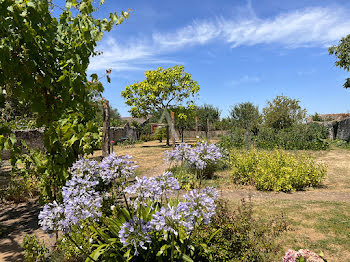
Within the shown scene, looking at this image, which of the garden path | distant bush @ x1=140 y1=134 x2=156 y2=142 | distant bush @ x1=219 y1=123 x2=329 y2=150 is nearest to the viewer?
the garden path

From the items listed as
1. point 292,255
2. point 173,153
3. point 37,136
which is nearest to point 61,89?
point 173,153

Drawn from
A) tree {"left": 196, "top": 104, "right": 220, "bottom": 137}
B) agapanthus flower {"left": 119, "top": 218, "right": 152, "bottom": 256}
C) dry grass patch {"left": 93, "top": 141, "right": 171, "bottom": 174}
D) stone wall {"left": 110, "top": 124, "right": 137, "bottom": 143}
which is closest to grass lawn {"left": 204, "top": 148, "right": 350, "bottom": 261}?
agapanthus flower {"left": 119, "top": 218, "right": 152, "bottom": 256}

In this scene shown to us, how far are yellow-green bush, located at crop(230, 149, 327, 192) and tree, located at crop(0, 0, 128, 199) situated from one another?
569cm

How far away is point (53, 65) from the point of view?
3195mm

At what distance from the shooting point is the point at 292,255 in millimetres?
2553

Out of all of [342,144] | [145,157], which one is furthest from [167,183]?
[342,144]

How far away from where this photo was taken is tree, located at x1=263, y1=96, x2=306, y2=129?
24.3 meters

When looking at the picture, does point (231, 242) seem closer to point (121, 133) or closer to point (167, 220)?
point (167, 220)

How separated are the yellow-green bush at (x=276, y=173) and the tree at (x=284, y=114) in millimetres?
17400

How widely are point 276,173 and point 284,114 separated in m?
18.9

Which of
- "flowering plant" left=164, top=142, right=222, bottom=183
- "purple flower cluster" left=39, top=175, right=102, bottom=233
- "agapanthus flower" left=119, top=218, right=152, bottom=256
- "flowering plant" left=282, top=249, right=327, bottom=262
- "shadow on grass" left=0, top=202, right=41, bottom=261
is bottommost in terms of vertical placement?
"shadow on grass" left=0, top=202, right=41, bottom=261

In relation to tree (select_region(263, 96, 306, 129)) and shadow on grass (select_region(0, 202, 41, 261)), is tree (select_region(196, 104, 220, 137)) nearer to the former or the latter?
tree (select_region(263, 96, 306, 129))

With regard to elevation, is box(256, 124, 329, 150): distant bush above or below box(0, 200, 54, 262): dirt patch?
above

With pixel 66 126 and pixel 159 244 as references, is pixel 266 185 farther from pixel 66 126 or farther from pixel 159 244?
pixel 66 126
